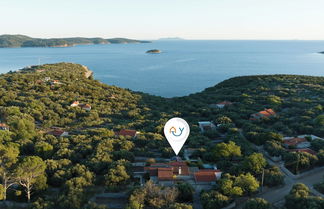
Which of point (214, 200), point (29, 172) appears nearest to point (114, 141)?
point (29, 172)

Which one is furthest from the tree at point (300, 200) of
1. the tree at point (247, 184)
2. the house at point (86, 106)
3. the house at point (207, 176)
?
the house at point (86, 106)

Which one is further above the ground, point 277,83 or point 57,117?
point 277,83

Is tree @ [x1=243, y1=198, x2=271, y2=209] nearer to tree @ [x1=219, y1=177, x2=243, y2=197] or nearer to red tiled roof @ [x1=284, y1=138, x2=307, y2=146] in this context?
tree @ [x1=219, y1=177, x2=243, y2=197]

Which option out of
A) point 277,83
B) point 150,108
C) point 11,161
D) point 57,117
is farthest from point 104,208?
point 277,83

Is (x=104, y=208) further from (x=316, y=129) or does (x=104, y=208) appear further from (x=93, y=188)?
(x=316, y=129)

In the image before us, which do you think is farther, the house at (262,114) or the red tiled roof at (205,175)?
the house at (262,114)

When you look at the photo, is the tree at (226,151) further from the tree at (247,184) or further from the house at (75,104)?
the house at (75,104)
